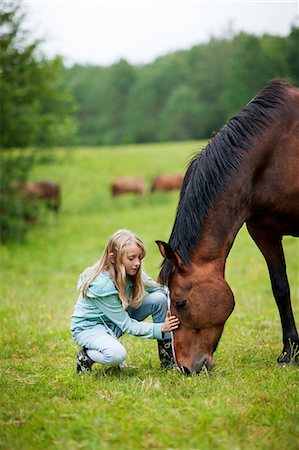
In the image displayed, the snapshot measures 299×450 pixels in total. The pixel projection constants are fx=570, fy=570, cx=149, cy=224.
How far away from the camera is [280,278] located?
4660 millimetres

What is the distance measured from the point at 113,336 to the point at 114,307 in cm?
25

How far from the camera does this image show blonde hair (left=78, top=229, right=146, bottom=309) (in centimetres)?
425

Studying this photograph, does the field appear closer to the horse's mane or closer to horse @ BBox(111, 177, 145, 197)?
the horse's mane

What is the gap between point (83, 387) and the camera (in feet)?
12.8

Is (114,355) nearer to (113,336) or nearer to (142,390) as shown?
(113,336)

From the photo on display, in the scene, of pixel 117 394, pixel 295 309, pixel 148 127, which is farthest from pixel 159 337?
pixel 148 127

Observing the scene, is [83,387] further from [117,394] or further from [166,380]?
[166,380]

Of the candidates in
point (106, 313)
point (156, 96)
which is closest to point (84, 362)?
point (106, 313)

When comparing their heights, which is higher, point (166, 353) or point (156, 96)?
point (156, 96)

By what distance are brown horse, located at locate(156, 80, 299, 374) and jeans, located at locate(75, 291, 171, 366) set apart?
18.6 inches

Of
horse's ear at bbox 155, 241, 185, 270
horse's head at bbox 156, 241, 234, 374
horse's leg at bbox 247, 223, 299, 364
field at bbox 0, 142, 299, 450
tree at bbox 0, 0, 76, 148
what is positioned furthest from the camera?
tree at bbox 0, 0, 76, 148

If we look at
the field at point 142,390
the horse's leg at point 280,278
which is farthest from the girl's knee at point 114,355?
the horse's leg at point 280,278

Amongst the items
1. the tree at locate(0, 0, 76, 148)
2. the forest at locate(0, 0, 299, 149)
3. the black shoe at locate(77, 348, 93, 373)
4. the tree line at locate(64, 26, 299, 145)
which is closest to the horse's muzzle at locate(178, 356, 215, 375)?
the black shoe at locate(77, 348, 93, 373)

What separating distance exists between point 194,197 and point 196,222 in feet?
0.59
